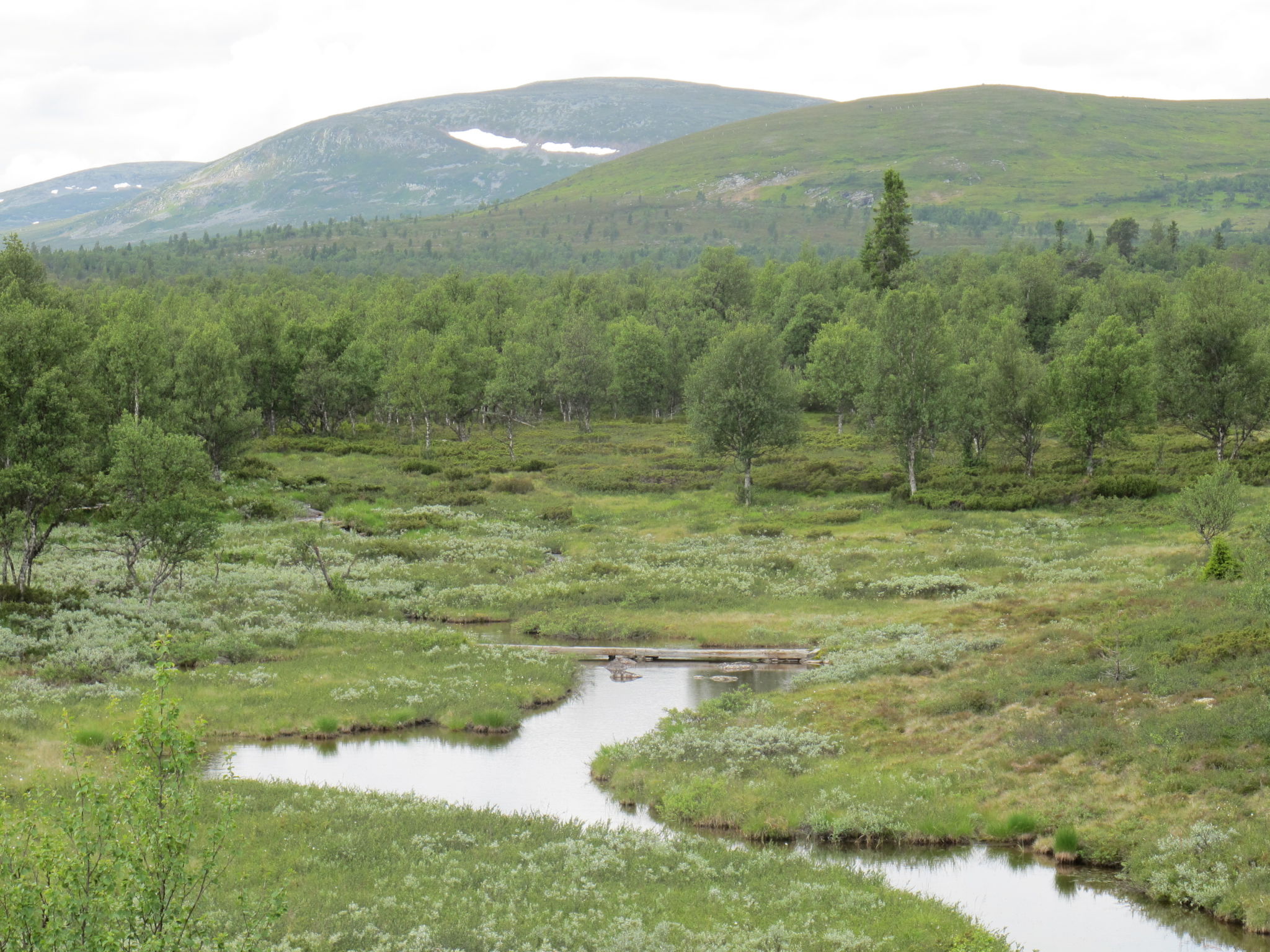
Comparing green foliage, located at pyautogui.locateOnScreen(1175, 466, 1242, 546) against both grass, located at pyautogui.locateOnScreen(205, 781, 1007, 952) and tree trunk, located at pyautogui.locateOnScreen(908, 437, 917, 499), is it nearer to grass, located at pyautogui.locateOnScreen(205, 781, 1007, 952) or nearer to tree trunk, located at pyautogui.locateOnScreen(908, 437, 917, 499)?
tree trunk, located at pyautogui.locateOnScreen(908, 437, 917, 499)

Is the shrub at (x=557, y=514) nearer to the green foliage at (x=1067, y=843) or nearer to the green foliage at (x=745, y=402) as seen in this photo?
the green foliage at (x=745, y=402)

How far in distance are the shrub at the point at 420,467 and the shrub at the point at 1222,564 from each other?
213 ft

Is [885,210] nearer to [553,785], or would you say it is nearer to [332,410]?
[332,410]

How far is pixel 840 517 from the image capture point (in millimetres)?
71562

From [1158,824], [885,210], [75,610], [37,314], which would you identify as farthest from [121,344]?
[885,210]

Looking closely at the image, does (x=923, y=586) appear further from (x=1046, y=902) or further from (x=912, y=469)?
(x=1046, y=902)

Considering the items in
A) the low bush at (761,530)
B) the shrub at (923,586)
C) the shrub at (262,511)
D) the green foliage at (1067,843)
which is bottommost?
the low bush at (761,530)

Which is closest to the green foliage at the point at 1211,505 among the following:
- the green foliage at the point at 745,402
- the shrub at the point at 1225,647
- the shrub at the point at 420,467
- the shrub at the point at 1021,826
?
the shrub at the point at 1225,647

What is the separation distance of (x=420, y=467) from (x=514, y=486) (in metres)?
12.6

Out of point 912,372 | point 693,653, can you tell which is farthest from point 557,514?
point 693,653

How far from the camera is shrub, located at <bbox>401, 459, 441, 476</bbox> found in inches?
3671

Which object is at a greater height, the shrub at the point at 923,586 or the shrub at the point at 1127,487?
the shrub at the point at 1127,487

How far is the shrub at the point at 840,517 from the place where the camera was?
71062mm

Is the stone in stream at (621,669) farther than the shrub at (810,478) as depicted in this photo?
No
